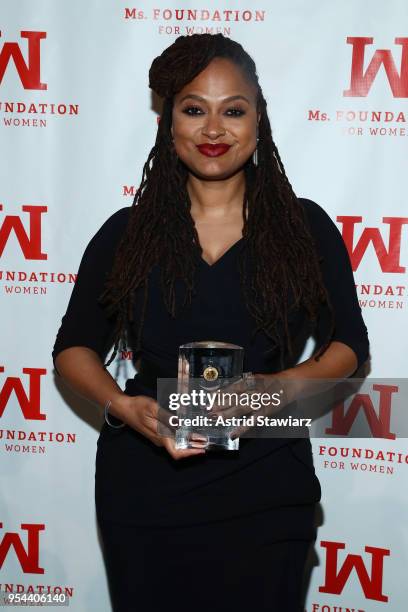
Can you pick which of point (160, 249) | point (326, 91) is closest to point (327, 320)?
point (160, 249)

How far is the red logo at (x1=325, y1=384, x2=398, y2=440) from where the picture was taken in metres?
2.08

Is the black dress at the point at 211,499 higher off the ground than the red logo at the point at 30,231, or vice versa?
the red logo at the point at 30,231

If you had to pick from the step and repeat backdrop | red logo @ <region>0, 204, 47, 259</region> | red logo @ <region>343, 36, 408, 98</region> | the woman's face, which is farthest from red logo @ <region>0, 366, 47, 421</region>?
red logo @ <region>343, 36, 408, 98</region>

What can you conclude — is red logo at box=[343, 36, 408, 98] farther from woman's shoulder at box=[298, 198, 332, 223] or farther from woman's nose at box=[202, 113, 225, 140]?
woman's nose at box=[202, 113, 225, 140]

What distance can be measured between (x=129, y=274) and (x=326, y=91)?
0.80m

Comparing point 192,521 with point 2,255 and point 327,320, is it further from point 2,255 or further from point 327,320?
point 2,255

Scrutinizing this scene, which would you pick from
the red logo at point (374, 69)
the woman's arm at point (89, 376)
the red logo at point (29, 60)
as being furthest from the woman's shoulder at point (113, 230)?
the red logo at point (374, 69)

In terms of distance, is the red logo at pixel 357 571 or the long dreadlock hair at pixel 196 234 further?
the red logo at pixel 357 571

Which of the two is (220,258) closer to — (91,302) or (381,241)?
(91,302)

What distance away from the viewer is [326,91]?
201cm

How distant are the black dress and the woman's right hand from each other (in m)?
0.08

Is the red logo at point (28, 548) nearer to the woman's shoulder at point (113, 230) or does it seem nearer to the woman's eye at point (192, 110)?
the woman's shoulder at point (113, 230)

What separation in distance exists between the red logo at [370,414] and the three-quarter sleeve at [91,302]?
0.76 metres

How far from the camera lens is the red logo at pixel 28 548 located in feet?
7.37
